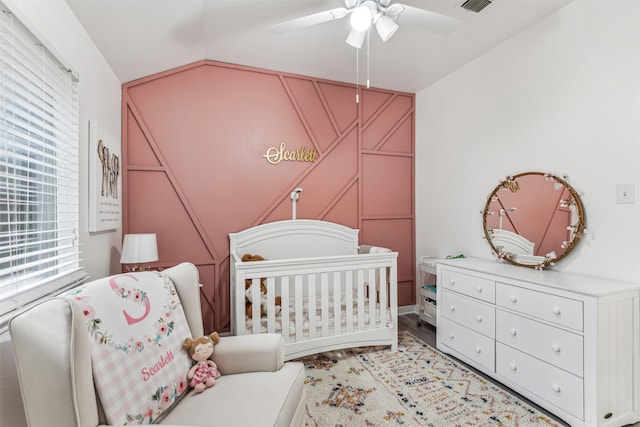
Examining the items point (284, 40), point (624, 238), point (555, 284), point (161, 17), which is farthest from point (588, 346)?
point (161, 17)

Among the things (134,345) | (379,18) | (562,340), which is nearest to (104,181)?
(134,345)

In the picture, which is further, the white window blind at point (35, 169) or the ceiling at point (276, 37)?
the ceiling at point (276, 37)

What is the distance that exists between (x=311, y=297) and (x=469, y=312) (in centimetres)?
118

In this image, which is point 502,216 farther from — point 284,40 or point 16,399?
point 16,399

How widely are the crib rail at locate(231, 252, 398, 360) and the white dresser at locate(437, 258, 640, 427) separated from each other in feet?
2.27

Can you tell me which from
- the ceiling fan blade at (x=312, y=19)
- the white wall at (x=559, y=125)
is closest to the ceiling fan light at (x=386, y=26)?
the ceiling fan blade at (x=312, y=19)

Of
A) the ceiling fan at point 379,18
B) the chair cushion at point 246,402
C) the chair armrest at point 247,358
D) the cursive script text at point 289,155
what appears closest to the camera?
the chair cushion at point 246,402

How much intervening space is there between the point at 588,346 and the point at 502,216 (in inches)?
46.6

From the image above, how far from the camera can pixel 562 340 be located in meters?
1.70

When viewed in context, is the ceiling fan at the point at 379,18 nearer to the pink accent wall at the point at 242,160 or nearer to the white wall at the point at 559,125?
the white wall at the point at 559,125

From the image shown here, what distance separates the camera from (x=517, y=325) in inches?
76.4

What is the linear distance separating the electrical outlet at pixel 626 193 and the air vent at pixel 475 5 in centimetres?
142

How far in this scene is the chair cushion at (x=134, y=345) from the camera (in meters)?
1.00

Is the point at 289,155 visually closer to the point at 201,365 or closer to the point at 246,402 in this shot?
the point at 201,365
